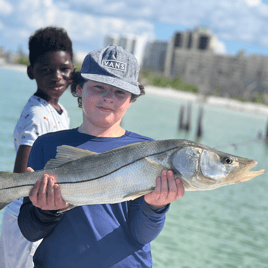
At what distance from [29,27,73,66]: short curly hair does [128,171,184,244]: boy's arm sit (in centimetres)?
190

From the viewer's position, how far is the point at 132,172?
2088mm

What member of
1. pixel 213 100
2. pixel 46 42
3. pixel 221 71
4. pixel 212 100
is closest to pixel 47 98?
pixel 46 42

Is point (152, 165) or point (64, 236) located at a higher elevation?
point (152, 165)

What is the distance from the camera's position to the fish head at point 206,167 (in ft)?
6.82

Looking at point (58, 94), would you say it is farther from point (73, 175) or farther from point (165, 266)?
point (165, 266)

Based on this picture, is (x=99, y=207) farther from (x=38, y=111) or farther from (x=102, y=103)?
(x=38, y=111)

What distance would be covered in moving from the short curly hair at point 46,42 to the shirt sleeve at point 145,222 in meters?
1.96

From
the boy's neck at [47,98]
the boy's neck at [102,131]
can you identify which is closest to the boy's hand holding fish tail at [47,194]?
the boy's neck at [102,131]

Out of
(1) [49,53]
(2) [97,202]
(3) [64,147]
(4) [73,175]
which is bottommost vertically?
(2) [97,202]

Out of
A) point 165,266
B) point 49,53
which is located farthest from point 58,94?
point 165,266

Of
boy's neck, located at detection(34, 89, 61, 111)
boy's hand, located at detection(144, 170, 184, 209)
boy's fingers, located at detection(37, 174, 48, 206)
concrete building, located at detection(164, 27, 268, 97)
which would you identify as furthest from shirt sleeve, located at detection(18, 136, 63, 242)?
concrete building, located at detection(164, 27, 268, 97)

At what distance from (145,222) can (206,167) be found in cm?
52

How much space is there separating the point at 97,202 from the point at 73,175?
219 millimetres

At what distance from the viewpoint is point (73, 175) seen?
214 cm
